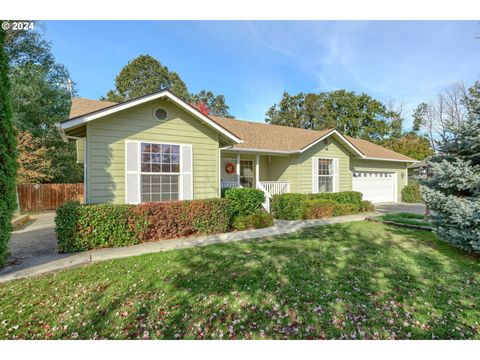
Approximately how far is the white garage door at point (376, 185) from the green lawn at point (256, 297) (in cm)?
1081

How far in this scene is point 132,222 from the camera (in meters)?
6.30

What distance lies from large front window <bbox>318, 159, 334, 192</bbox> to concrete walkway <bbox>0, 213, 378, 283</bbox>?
4.85m

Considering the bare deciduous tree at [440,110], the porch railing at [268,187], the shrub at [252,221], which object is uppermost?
the bare deciduous tree at [440,110]

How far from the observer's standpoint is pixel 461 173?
524cm

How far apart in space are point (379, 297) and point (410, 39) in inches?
355

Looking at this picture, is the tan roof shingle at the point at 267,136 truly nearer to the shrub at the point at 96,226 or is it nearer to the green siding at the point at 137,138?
the green siding at the point at 137,138

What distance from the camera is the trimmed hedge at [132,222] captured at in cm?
566

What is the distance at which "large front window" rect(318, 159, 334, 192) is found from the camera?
12.9 m

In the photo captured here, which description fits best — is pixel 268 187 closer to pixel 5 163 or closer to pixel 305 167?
pixel 305 167

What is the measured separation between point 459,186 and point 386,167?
13.3 m

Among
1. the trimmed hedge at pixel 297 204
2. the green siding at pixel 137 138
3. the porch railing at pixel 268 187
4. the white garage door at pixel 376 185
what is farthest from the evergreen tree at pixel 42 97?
the white garage door at pixel 376 185
